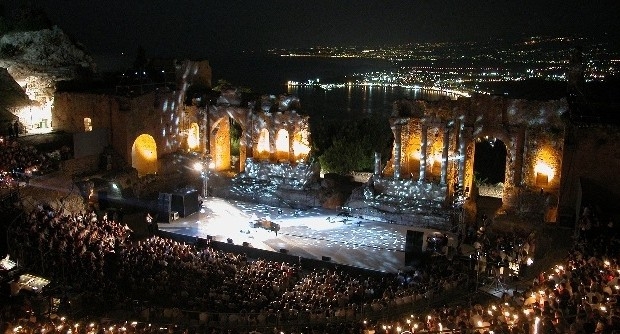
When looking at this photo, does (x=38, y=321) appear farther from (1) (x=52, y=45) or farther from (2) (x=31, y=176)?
(1) (x=52, y=45)

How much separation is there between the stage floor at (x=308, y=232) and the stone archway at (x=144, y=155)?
565cm

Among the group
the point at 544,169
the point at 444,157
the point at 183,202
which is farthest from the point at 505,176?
the point at 183,202

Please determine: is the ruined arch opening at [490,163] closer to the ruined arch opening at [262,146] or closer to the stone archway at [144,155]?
the ruined arch opening at [262,146]

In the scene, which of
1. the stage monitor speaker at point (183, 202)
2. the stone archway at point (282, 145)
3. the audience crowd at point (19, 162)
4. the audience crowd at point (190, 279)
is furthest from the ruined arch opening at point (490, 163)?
the audience crowd at point (19, 162)

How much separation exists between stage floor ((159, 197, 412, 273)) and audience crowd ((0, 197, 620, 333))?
153 centimetres

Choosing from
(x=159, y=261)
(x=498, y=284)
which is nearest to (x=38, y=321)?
(x=159, y=261)

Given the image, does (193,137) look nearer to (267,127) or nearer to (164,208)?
(267,127)

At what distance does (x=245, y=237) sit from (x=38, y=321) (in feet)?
40.5

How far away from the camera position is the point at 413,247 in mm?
24156

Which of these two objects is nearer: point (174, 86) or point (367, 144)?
point (174, 86)

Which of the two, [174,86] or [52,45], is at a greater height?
[52,45]

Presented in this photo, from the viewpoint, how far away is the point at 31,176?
26125mm

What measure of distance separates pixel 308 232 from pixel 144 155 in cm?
1291

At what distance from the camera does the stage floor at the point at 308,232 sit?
82.3 ft
